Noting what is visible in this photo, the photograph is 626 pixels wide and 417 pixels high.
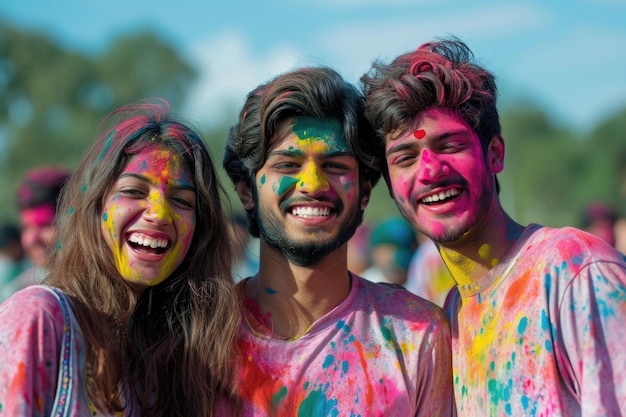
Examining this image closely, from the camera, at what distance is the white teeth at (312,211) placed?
10.9 ft

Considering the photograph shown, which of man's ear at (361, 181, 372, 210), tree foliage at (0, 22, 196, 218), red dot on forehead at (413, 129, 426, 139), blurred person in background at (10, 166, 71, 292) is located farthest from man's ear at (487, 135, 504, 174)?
tree foliage at (0, 22, 196, 218)

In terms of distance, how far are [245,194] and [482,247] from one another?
1.14 m

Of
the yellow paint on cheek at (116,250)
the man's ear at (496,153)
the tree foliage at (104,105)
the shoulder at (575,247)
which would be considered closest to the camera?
A: the shoulder at (575,247)

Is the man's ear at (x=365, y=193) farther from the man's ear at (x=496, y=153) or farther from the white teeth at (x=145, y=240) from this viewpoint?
the white teeth at (x=145, y=240)

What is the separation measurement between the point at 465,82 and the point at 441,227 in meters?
0.60

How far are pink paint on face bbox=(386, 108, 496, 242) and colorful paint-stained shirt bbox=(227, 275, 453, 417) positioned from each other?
0.44 m

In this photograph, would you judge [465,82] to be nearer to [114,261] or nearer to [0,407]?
[114,261]

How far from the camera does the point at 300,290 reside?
3453mm

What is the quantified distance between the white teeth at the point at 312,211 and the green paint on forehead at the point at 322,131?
0.89 ft

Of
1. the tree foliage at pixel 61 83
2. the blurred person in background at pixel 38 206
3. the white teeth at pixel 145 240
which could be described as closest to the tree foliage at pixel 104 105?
the tree foliage at pixel 61 83

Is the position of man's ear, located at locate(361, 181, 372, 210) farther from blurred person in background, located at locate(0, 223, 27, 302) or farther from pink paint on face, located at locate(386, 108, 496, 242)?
blurred person in background, located at locate(0, 223, 27, 302)

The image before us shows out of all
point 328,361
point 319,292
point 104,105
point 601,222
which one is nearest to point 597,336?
point 328,361

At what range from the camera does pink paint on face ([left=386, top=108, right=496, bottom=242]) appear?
307 centimetres

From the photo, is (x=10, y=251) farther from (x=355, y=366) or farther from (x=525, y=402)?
(x=525, y=402)
